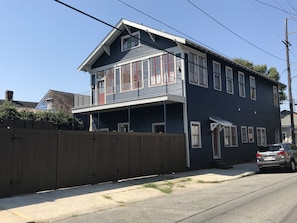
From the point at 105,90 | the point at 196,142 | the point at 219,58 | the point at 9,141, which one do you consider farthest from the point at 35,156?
the point at 219,58

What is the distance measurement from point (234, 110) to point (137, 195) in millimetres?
15331

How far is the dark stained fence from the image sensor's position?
1102cm

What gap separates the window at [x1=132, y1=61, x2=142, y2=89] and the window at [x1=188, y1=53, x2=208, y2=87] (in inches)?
134

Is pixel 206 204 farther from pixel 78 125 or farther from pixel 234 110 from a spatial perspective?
pixel 78 125

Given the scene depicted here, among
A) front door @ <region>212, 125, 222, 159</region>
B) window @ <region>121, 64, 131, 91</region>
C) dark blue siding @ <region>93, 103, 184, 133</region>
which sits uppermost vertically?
window @ <region>121, 64, 131, 91</region>

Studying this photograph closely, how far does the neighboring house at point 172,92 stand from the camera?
66.2 feet

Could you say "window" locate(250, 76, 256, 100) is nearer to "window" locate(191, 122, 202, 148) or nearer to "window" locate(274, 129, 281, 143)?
"window" locate(274, 129, 281, 143)

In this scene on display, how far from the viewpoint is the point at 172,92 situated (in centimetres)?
2036

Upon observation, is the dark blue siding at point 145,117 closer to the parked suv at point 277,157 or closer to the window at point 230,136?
the parked suv at point 277,157

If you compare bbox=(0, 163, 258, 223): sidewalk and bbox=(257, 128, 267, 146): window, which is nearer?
bbox=(0, 163, 258, 223): sidewalk

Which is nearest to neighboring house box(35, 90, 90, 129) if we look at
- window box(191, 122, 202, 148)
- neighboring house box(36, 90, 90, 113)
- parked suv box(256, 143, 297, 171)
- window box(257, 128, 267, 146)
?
neighboring house box(36, 90, 90, 113)

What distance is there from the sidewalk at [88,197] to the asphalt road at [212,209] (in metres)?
0.66

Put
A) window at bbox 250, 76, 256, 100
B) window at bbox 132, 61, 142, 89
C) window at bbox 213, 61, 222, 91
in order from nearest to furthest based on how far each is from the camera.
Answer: window at bbox 132, 61, 142, 89 → window at bbox 213, 61, 222, 91 → window at bbox 250, 76, 256, 100

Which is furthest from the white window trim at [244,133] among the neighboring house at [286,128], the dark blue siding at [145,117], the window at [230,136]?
the neighboring house at [286,128]
